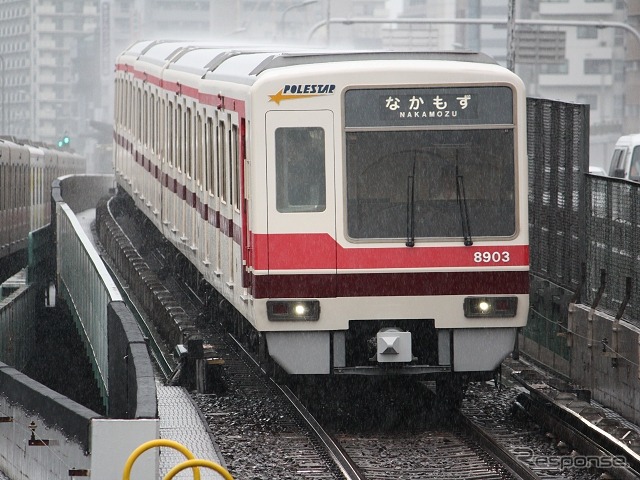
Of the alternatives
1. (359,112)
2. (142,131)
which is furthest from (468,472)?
(142,131)

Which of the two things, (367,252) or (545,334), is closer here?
(367,252)

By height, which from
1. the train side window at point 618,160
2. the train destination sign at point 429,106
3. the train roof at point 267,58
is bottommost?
the train side window at point 618,160

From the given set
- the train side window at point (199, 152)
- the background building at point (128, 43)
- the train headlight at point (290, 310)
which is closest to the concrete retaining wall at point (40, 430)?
the train headlight at point (290, 310)

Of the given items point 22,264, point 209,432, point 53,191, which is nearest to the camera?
point 209,432

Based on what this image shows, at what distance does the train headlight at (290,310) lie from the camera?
12445 millimetres

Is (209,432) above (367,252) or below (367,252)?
below

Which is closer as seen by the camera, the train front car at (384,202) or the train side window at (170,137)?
the train front car at (384,202)

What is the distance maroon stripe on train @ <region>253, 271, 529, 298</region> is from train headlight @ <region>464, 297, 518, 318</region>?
0.17 feet

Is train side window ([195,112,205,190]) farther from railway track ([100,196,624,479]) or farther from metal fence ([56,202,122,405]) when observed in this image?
railway track ([100,196,624,479])

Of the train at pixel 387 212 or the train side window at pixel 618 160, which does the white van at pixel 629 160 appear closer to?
the train side window at pixel 618 160

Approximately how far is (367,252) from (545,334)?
4829 millimetres

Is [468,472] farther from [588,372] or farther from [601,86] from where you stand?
[601,86]

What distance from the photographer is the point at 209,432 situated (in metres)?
12.2

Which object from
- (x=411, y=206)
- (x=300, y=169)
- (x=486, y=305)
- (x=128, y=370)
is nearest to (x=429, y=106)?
(x=411, y=206)
